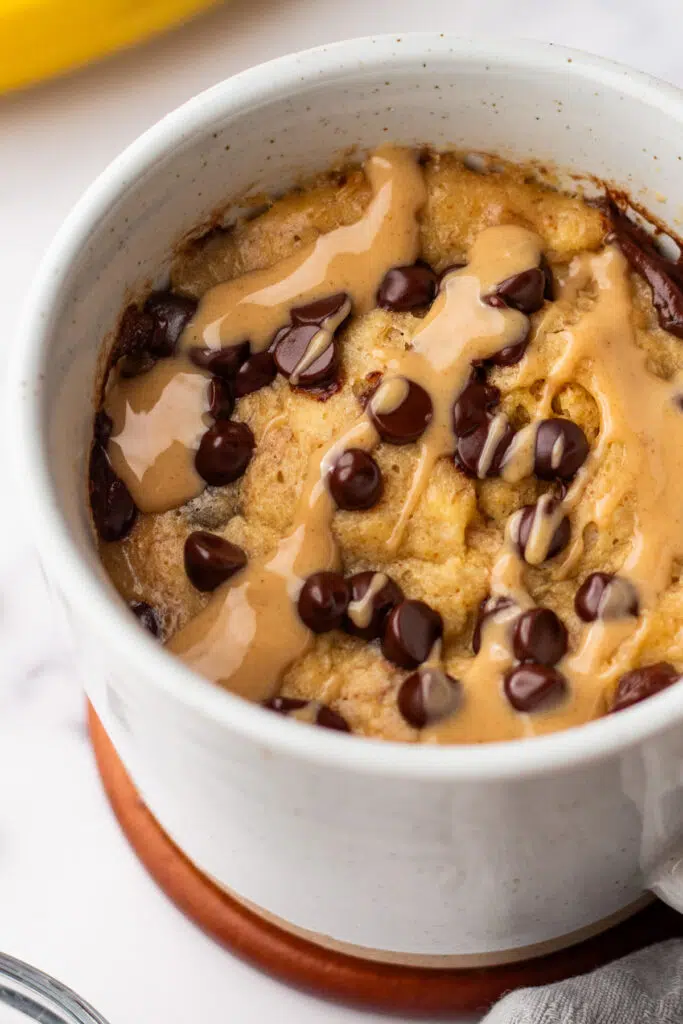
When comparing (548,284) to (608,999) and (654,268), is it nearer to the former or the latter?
(654,268)

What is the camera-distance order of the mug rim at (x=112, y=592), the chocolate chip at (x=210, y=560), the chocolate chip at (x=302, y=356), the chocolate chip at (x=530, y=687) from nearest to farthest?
the mug rim at (x=112, y=592)
the chocolate chip at (x=530, y=687)
the chocolate chip at (x=210, y=560)
the chocolate chip at (x=302, y=356)

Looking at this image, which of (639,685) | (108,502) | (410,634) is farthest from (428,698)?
(108,502)

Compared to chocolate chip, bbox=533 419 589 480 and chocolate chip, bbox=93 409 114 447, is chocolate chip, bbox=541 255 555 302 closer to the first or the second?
chocolate chip, bbox=533 419 589 480

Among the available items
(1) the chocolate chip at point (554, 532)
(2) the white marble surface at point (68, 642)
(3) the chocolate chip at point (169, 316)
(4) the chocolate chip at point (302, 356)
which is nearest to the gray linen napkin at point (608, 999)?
(2) the white marble surface at point (68, 642)

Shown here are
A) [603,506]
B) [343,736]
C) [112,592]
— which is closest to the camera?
[343,736]

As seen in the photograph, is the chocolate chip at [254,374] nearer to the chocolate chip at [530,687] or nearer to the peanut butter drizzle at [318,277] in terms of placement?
the peanut butter drizzle at [318,277]
